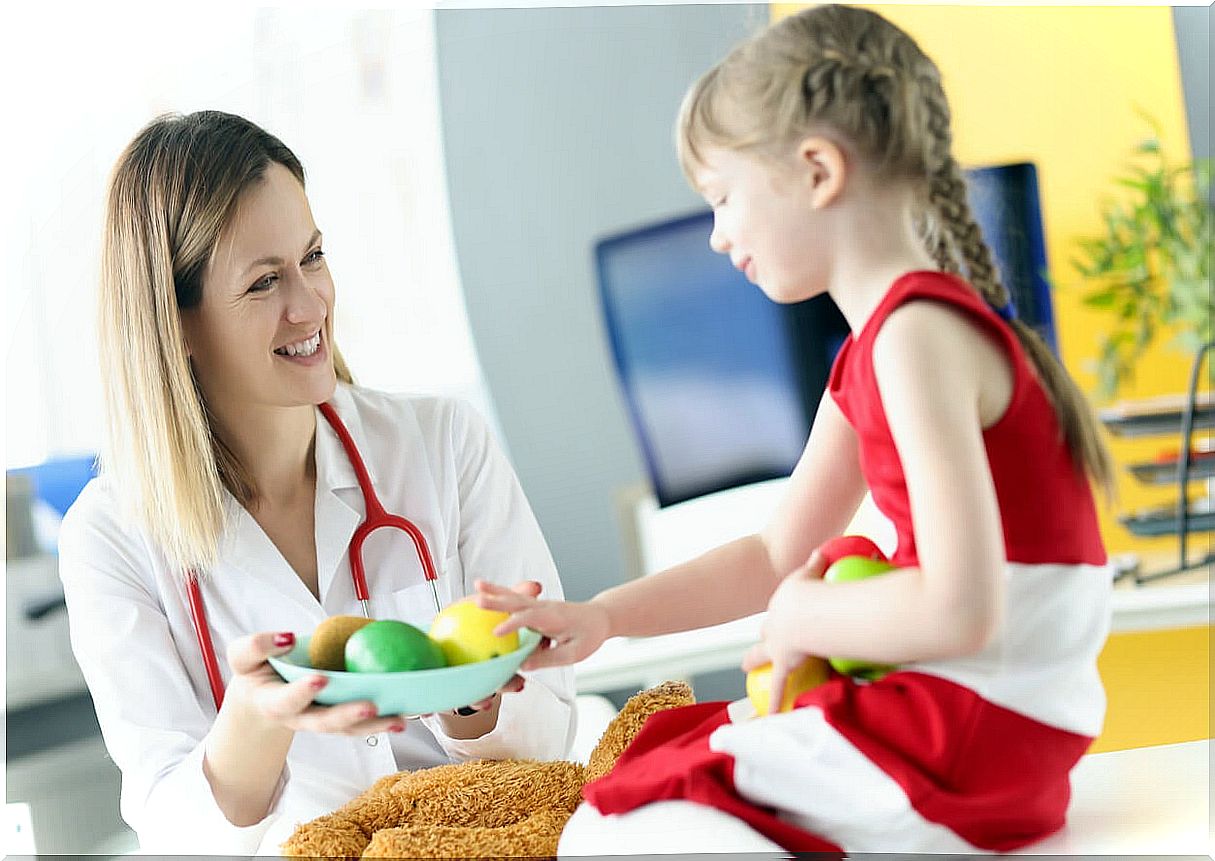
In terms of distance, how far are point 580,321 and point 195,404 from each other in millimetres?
1167

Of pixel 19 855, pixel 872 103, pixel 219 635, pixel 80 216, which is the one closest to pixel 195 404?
pixel 219 635

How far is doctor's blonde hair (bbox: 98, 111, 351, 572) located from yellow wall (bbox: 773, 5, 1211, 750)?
3.92 ft

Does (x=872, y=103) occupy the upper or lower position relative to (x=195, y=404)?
upper

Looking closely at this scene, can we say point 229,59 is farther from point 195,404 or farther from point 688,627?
point 688,627

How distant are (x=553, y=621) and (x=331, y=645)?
18 cm

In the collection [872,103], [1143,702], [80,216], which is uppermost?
[80,216]

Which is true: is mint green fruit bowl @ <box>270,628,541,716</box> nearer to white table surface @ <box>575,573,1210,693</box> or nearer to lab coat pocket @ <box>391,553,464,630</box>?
lab coat pocket @ <box>391,553,464,630</box>

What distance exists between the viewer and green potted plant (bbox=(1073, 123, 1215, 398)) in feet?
4.06

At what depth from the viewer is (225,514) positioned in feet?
4.27

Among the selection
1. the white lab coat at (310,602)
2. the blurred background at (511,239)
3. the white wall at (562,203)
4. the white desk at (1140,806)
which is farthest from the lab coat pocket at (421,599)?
the white wall at (562,203)

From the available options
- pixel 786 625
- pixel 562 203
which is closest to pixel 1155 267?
pixel 786 625

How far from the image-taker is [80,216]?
2.38 meters

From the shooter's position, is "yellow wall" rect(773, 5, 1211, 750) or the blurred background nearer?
"yellow wall" rect(773, 5, 1211, 750)

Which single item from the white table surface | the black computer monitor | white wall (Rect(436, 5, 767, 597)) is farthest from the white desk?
white wall (Rect(436, 5, 767, 597))
